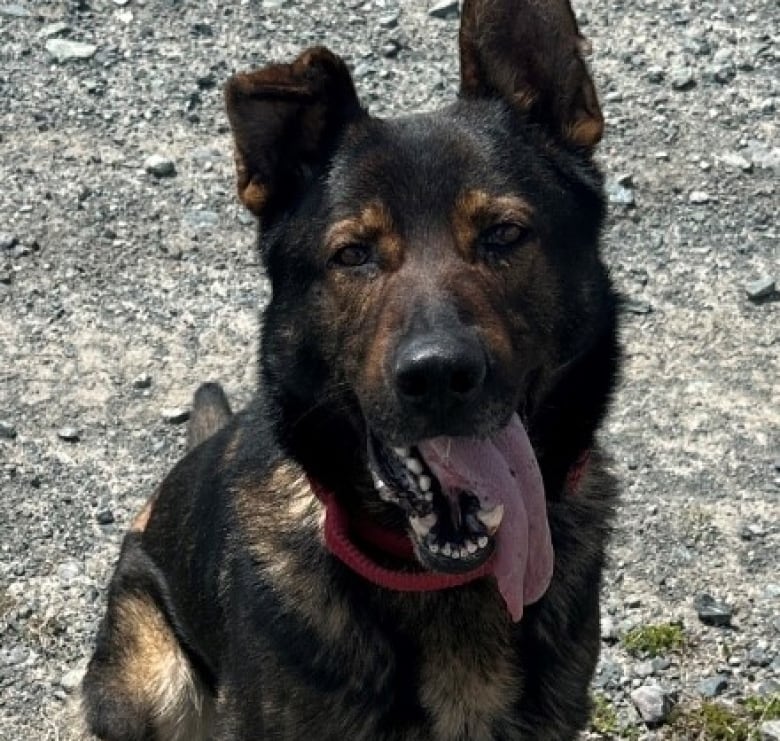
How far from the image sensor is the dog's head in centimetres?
353

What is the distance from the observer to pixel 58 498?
5.73m

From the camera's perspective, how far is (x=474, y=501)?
3.65m

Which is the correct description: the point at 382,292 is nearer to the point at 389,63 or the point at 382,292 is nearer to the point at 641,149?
the point at 641,149

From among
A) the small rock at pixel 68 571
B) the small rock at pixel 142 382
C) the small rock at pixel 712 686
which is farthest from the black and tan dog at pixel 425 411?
the small rock at pixel 142 382

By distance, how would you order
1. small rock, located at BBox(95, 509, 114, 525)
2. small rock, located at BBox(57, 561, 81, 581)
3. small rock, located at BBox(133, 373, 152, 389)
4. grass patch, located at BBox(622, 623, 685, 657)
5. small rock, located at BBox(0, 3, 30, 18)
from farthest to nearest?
small rock, located at BBox(0, 3, 30, 18) < small rock, located at BBox(133, 373, 152, 389) < small rock, located at BBox(95, 509, 114, 525) < small rock, located at BBox(57, 561, 81, 581) < grass patch, located at BBox(622, 623, 685, 657)

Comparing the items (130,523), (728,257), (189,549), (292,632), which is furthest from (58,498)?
(728,257)

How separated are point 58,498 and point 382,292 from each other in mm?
2542

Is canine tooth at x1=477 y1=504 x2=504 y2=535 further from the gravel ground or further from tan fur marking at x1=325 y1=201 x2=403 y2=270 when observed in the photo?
the gravel ground

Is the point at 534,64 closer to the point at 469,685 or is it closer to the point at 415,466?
the point at 415,466

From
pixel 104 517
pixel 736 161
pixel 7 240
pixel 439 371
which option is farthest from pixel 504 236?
pixel 7 240

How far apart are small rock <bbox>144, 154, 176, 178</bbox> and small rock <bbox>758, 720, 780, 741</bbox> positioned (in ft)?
12.5

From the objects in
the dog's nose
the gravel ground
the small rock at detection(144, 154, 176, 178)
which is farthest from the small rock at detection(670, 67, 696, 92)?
the dog's nose

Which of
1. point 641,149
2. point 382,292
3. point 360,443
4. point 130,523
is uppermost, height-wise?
point 382,292

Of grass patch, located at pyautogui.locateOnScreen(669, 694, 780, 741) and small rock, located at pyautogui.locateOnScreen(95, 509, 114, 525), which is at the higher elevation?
grass patch, located at pyautogui.locateOnScreen(669, 694, 780, 741)
